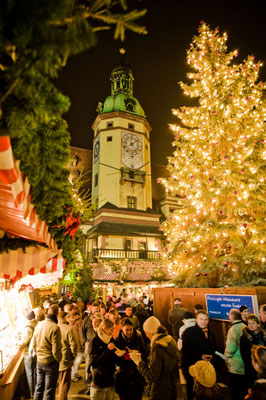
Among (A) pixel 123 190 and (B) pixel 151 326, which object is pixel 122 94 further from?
(B) pixel 151 326

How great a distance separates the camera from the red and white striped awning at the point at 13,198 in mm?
1607

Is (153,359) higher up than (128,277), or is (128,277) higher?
(128,277)

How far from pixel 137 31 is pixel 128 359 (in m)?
4.70

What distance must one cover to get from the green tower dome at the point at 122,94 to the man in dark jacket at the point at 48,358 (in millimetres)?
30751

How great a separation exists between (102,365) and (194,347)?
168 centimetres

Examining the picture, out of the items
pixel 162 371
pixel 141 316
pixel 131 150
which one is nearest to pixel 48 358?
pixel 162 371

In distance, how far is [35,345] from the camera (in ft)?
18.1

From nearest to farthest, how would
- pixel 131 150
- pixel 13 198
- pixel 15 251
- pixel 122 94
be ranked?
pixel 13 198 < pixel 15 251 < pixel 131 150 < pixel 122 94

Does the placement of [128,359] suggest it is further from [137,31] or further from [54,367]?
[137,31]

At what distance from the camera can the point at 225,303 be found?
7.29 metres

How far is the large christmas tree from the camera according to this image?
9039 millimetres

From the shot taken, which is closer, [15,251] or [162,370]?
[162,370]

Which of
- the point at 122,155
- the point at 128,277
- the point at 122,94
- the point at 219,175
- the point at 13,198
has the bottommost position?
the point at 128,277

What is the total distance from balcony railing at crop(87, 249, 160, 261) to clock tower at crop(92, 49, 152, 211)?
5657 mm
